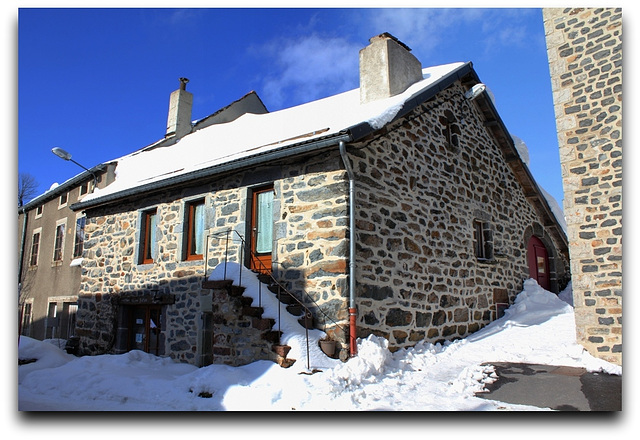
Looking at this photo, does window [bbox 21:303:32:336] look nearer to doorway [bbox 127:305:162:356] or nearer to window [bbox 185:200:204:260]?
doorway [bbox 127:305:162:356]

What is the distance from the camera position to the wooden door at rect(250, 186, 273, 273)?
7.61 meters

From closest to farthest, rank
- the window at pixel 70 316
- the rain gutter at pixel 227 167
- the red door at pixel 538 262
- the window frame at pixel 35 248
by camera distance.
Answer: the rain gutter at pixel 227 167 < the red door at pixel 538 262 < the window at pixel 70 316 < the window frame at pixel 35 248

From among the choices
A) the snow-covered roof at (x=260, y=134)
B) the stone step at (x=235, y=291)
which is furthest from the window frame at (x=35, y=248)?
the stone step at (x=235, y=291)

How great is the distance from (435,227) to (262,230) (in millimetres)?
3099

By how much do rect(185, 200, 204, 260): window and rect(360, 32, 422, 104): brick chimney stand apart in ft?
12.4

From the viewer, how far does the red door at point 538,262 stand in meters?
11.4

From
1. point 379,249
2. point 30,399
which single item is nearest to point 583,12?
point 379,249

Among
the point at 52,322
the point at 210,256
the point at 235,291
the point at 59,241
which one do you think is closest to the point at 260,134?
the point at 210,256

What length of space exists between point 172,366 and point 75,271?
7084 millimetres

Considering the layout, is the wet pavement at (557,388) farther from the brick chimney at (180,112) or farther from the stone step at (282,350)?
the brick chimney at (180,112)

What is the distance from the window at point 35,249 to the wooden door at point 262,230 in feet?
36.8

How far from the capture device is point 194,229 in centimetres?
891

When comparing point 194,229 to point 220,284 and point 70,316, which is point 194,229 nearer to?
point 220,284

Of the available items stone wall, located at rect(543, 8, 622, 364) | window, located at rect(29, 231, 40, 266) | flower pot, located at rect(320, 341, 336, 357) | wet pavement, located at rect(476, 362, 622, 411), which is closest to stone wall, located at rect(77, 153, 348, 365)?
flower pot, located at rect(320, 341, 336, 357)
